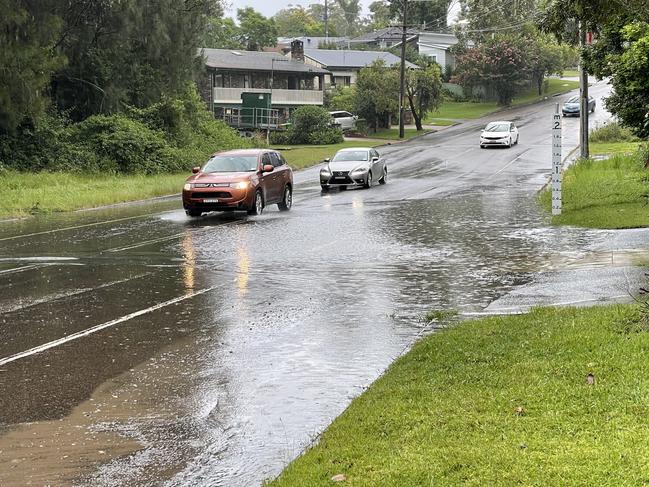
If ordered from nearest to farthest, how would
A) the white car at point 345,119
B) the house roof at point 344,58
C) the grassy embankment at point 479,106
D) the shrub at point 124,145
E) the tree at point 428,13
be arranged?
1. the shrub at point 124,145
2. the white car at point 345,119
3. the grassy embankment at point 479,106
4. the house roof at point 344,58
5. the tree at point 428,13

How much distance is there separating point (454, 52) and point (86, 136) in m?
62.5

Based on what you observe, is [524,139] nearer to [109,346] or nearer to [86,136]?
[86,136]

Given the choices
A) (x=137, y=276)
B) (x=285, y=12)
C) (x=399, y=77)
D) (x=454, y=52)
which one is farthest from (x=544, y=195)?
(x=285, y=12)

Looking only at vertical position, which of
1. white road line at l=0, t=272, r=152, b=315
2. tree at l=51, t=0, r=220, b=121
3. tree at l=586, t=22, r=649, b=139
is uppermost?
tree at l=51, t=0, r=220, b=121

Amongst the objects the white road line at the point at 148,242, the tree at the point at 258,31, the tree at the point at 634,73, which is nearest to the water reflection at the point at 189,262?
the white road line at the point at 148,242

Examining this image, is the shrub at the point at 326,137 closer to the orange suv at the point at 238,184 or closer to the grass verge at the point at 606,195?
the grass verge at the point at 606,195

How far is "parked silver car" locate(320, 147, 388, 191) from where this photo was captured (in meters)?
31.4

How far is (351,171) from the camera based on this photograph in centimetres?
3133

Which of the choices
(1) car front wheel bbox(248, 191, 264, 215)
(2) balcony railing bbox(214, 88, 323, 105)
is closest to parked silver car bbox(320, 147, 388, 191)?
(1) car front wheel bbox(248, 191, 264, 215)

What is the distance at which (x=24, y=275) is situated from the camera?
13.3 meters

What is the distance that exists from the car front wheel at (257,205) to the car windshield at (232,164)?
30.4 inches

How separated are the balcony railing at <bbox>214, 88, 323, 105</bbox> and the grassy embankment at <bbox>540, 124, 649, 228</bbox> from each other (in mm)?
45016

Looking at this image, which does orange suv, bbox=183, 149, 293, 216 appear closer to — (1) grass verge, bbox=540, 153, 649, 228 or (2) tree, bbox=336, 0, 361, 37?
(1) grass verge, bbox=540, 153, 649, 228

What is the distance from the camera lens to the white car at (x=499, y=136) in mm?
48812
